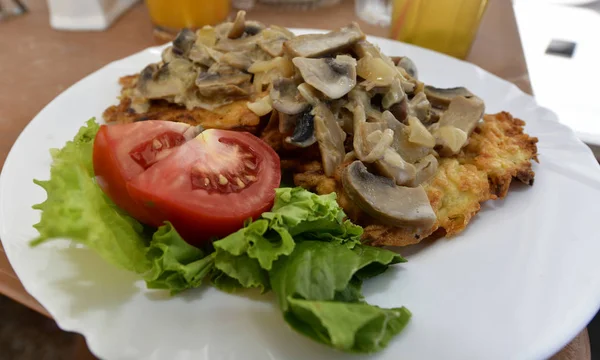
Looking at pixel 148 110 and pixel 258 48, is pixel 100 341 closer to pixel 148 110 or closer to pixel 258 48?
pixel 148 110

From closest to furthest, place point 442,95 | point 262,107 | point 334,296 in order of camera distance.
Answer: point 334,296, point 262,107, point 442,95

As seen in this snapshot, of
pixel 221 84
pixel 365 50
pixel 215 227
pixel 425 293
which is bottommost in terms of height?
pixel 425 293

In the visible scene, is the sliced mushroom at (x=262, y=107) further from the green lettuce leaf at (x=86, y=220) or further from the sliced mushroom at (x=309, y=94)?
the green lettuce leaf at (x=86, y=220)

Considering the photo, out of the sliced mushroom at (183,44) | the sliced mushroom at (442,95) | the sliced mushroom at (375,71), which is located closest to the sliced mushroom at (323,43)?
the sliced mushroom at (375,71)

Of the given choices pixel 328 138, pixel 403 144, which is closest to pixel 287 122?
pixel 328 138

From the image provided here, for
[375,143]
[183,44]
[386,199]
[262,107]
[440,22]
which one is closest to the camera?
[386,199]

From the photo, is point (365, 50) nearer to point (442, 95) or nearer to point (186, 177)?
point (442, 95)

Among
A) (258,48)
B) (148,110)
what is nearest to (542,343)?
(258,48)

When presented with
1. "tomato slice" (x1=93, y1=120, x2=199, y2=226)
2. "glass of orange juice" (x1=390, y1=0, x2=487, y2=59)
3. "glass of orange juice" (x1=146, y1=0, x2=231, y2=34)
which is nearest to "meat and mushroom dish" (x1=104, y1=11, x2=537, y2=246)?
"tomato slice" (x1=93, y1=120, x2=199, y2=226)

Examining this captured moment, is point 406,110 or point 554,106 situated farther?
point 554,106
